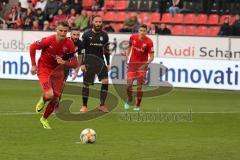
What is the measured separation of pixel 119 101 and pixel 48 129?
7.35m

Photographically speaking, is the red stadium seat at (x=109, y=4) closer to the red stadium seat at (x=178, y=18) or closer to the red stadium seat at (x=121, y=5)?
the red stadium seat at (x=121, y=5)

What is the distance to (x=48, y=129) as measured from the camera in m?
15.1

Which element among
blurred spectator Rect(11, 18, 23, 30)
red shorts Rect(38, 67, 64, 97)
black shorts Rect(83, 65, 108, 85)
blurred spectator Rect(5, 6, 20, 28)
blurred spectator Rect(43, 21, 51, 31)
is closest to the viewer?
red shorts Rect(38, 67, 64, 97)

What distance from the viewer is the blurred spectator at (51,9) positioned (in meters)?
33.9

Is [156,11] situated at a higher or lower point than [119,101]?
higher

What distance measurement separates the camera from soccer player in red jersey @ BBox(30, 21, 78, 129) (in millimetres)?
15250

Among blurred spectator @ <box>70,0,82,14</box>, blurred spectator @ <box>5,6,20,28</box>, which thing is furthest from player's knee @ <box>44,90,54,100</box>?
blurred spectator @ <box>5,6,20,28</box>

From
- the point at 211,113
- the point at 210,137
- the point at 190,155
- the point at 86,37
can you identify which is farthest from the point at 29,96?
the point at 190,155

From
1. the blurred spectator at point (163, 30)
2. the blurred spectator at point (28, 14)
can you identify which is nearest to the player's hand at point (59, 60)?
the blurred spectator at point (163, 30)

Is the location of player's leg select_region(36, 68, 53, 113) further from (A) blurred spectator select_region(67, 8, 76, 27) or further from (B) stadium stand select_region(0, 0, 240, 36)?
(A) blurred spectator select_region(67, 8, 76, 27)

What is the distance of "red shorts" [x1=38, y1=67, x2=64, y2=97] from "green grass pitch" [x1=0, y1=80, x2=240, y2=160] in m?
0.75

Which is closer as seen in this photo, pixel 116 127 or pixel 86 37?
pixel 116 127

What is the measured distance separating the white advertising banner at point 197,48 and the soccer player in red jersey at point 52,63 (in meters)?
12.2

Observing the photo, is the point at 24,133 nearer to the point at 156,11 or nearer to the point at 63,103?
the point at 63,103
